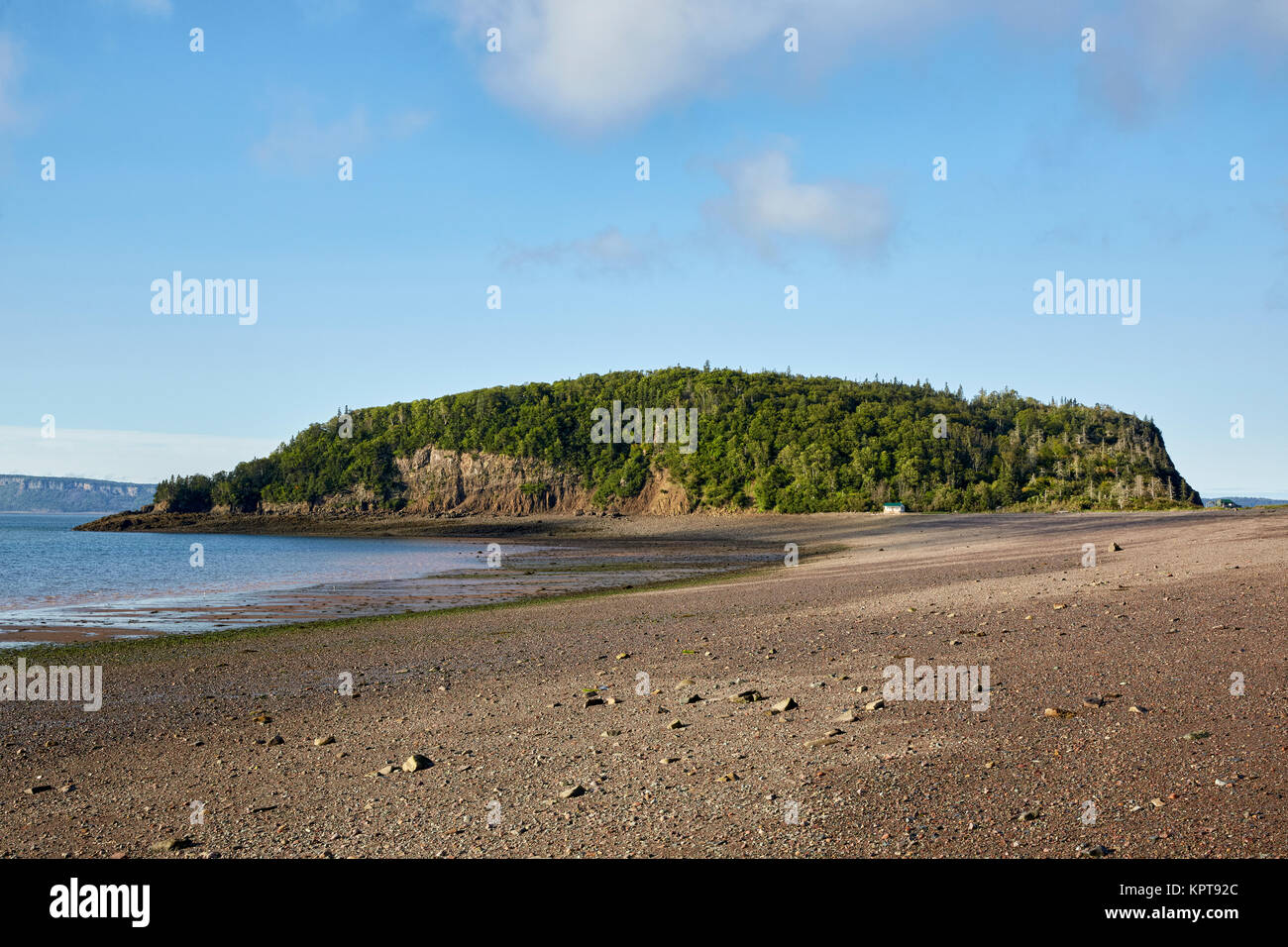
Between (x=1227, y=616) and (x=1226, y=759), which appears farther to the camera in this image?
(x=1227, y=616)

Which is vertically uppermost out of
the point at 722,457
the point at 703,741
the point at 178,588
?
the point at 722,457

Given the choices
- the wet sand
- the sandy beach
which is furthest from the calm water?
the sandy beach

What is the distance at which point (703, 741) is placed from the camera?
29.5 ft

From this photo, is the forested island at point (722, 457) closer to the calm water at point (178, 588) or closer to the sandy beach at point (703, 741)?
the calm water at point (178, 588)

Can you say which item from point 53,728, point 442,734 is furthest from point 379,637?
point 442,734

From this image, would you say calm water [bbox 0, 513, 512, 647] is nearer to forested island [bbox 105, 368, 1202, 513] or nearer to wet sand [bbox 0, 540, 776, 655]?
wet sand [bbox 0, 540, 776, 655]

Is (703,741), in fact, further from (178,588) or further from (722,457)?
(722,457)

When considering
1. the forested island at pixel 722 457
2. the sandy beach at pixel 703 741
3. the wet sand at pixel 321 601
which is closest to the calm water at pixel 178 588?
the wet sand at pixel 321 601

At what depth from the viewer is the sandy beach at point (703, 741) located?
21.2 feet

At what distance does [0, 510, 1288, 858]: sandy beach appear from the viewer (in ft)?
21.2

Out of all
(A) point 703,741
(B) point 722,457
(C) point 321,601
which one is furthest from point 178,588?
(B) point 722,457

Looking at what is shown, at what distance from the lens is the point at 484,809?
283 inches

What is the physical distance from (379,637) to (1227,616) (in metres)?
17.3
